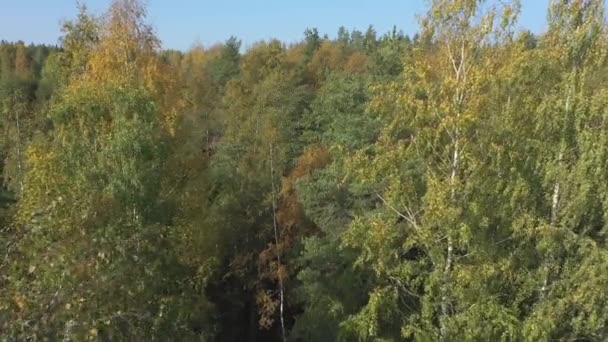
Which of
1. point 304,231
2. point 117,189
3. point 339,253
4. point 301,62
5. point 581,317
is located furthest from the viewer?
point 301,62

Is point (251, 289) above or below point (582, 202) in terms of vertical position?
below

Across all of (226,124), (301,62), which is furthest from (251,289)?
(301,62)

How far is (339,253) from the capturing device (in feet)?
61.3

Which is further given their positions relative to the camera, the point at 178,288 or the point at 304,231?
the point at 304,231

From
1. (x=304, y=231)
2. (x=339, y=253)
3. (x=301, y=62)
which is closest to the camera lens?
(x=339, y=253)

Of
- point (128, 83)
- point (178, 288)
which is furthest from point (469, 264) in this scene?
point (128, 83)

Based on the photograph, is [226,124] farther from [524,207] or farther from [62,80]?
[524,207]

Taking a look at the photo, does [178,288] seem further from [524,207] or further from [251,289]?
[251,289]

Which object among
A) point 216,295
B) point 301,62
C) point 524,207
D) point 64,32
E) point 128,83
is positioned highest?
point 301,62

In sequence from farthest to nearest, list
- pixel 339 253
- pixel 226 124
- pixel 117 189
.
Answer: pixel 226 124 → pixel 339 253 → pixel 117 189

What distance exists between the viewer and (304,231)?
72.7 feet

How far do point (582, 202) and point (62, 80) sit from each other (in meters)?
12.4

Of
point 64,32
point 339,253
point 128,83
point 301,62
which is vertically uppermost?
point 301,62

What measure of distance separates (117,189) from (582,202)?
8762 millimetres
